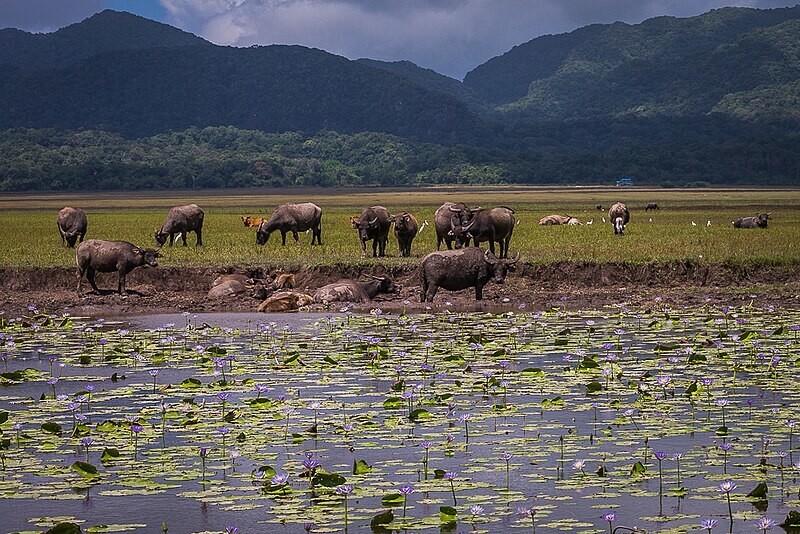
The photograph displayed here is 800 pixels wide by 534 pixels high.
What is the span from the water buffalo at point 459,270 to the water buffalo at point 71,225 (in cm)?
1610

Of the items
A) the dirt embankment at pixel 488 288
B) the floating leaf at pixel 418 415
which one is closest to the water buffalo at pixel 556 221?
the dirt embankment at pixel 488 288

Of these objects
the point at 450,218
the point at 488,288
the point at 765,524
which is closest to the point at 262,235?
the point at 450,218

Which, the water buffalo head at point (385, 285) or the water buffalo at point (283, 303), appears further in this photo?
the water buffalo head at point (385, 285)

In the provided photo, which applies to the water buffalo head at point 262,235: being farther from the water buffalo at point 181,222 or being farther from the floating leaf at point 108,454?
the floating leaf at point 108,454

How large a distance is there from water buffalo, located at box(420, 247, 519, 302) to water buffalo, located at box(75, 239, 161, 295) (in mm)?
5927

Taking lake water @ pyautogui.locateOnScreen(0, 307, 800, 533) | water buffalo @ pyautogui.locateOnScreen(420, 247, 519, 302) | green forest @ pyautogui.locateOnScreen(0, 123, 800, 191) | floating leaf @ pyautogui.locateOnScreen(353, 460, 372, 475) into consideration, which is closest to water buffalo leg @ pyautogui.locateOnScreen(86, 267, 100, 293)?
lake water @ pyautogui.locateOnScreen(0, 307, 800, 533)

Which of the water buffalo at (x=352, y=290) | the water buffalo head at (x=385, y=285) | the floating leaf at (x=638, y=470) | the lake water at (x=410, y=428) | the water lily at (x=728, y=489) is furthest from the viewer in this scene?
the water buffalo head at (x=385, y=285)

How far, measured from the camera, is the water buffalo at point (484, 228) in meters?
28.6

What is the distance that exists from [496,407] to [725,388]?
8.91 feet

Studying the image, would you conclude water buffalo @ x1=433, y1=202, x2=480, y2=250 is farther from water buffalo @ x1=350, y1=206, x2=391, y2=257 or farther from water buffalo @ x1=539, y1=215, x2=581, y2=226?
water buffalo @ x1=539, y1=215, x2=581, y2=226

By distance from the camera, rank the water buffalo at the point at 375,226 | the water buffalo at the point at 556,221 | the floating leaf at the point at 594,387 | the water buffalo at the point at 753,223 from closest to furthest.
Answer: the floating leaf at the point at 594,387
the water buffalo at the point at 375,226
the water buffalo at the point at 753,223
the water buffalo at the point at 556,221

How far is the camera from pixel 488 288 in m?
24.5

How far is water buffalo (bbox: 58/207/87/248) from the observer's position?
1391 inches

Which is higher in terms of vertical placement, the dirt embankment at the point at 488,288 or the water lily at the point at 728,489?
the dirt embankment at the point at 488,288
